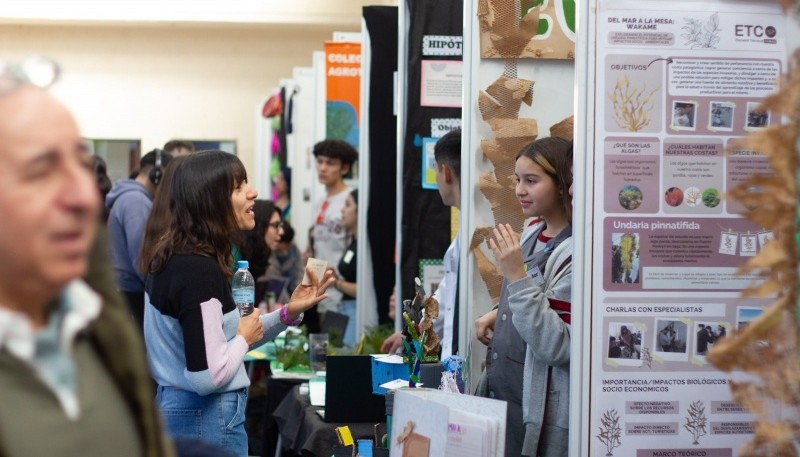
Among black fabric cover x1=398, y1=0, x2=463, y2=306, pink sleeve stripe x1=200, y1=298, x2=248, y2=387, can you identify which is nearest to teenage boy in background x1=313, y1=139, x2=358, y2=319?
black fabric cover x1=398, y1=0, x2=463, y2=306

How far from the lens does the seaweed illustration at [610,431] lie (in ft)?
8.69

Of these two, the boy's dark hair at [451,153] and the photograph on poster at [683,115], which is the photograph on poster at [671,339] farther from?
the boy's dark hair at [451,153]

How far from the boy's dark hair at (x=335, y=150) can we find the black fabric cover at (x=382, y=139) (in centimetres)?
91

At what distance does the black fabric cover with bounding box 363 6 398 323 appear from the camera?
19.9 feet

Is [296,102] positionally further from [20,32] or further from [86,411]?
[86,411]

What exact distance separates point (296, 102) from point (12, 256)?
27.1 ft

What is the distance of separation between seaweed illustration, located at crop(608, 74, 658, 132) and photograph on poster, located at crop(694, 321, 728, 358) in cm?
49

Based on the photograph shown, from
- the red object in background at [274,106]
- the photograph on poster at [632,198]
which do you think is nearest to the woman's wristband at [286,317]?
the photograph on poster at [632,198]

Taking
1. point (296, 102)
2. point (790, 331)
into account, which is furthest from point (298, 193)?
point (790, 331)

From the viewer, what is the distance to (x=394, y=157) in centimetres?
613

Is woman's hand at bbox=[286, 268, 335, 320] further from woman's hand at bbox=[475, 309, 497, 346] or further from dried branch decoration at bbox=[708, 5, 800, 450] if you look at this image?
dried branch decoration at bbox=[708, 5, 800, 450]

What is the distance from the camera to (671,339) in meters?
2.68

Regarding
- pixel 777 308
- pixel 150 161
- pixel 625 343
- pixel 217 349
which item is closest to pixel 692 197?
pixel 625 343

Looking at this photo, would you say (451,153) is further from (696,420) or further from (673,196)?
(696,420)
